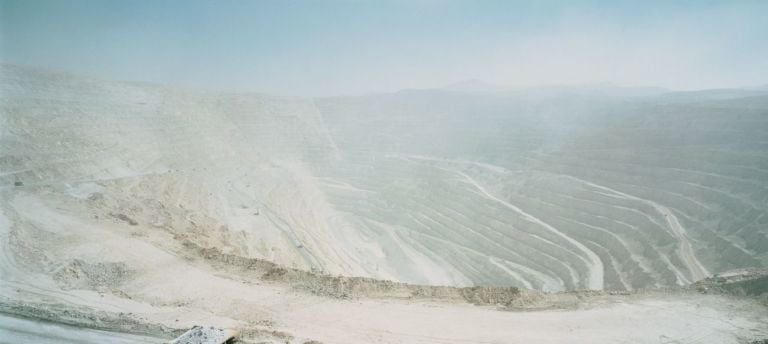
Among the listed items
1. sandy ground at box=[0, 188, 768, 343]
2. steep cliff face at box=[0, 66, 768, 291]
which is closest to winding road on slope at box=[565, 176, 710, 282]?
steep cliff face at box=[0, 66, 768, 291]

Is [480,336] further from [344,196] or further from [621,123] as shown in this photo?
[621,123]

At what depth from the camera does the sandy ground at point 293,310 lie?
11125 mm

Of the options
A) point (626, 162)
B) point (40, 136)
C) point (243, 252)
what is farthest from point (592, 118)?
point (40, 136)

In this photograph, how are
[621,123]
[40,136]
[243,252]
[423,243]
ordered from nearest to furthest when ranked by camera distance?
1. [243,252]
2. [40,136]
3. [423,243]
4. [621,123]

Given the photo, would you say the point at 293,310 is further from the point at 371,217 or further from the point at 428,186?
the point at 428,186

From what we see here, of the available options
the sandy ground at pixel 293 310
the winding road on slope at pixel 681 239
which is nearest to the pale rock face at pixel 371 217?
the sandy ground at pixel 293 310

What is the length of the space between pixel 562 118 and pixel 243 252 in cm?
4787

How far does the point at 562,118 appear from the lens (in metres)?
56.1

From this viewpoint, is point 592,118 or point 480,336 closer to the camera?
point 480,336

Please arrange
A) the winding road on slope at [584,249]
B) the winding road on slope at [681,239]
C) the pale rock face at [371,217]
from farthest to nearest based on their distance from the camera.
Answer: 1. the winding road on slope at [584,249]
2. the winding road on slope at [681,239]
3. the pale rock face at [371,217]

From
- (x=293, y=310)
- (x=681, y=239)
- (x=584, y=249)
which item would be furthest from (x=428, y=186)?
(x=293, y=310)

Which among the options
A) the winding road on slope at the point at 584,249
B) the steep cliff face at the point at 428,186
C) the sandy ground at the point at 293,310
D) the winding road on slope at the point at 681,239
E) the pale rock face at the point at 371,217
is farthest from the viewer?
the steep cliff face at the point at 428,186

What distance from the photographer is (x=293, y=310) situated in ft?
39.7

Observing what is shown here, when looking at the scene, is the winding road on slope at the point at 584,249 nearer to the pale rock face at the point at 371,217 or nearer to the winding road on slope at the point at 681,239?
the pale rock face at the point at 371,217
